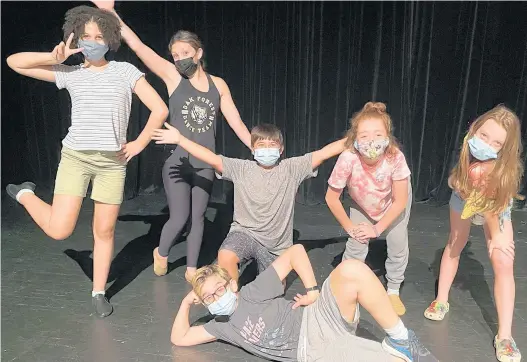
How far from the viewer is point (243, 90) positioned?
201 inches

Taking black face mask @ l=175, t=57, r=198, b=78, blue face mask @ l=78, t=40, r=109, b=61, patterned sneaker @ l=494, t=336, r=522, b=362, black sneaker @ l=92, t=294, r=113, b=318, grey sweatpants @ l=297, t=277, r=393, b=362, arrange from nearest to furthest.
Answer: grey sweatpants @ l=297, t=277, r=393, b=362
patterned sneaker @ l=494, t=336, r=522, b=362
blue face mask @ l=78, t=40, r=109, b=61
black sneaker @ l=92, t=294, r=113, b=318
black face mask @ l=175, t=57, r=198, b=78

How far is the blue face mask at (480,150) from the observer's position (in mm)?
2449

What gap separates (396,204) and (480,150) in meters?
0.51

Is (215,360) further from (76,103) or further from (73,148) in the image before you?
(76,103)

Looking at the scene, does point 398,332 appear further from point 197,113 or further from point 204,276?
point 197,113

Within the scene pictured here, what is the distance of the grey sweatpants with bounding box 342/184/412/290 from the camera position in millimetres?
2928

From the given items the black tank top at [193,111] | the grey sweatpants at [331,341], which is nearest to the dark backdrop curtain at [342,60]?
Answer: the black tank top at [193,111]

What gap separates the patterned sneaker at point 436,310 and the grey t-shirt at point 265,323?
82 centimetres

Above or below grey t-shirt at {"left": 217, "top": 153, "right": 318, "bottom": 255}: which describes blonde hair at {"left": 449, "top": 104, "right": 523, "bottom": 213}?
above

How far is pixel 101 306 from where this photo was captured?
2.97 meters

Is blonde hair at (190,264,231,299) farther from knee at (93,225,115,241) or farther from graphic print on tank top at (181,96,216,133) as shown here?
graphic print on tank top at (181,96,216,133)

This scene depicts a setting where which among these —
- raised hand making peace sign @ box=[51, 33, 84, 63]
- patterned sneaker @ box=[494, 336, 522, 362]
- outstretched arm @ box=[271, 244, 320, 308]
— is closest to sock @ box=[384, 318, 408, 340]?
outstretched arm @ box=[271, 244, 320, 308]

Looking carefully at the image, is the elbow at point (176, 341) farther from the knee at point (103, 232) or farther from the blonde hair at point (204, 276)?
the knee at point (103, 232)

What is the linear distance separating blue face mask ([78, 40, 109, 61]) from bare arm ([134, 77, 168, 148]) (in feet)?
0.73
